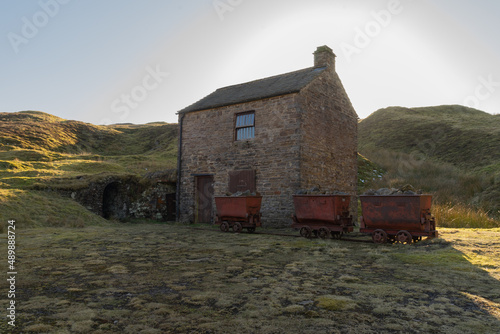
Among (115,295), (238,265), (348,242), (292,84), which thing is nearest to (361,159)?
(292,84)

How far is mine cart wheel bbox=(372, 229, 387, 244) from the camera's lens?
8.32m

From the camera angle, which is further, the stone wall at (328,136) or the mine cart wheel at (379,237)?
the stone wall at (328,136)

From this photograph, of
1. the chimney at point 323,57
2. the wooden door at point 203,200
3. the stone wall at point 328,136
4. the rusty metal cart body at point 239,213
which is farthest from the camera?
the wooden door at point 203,200

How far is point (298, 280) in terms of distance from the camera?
456cm

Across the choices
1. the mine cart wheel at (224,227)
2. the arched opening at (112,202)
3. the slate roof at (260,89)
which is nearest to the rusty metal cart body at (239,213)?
the mine cart wheel at (224,227)

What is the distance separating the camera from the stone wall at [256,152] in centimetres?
1267

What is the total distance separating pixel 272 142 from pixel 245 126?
5.55 feet

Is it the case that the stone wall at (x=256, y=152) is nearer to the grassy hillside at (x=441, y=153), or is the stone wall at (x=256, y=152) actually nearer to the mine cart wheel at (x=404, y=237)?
the mine cart wheel at (x=404, y=237)

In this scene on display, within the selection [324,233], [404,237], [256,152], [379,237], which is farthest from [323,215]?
[256,152]

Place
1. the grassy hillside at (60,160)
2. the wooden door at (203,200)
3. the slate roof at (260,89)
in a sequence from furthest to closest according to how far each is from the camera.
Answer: the wooden door at (203,200)
the slate roof at (260,89)
the grassy hillside at (60,160)

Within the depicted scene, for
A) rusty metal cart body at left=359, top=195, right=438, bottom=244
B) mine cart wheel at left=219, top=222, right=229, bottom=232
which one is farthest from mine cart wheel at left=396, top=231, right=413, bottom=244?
mine cart wheel at left=219, top=222, right=229, bottom=232

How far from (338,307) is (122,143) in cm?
4719

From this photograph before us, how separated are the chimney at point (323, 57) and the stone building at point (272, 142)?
0.15 feet

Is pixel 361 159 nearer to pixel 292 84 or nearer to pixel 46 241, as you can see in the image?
pixel 292 84
